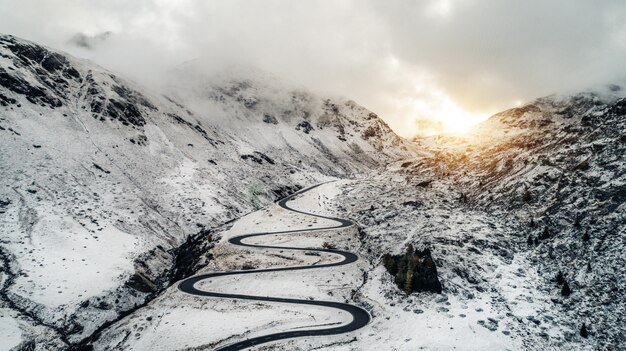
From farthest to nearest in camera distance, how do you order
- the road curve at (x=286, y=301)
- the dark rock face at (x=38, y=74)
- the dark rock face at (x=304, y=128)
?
the dark rock face at (x=304, y=128) → the dark rock face at (x=38, y=74) → the road curve at (x=286, y=301)

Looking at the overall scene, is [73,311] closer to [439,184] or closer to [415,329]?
[415,329]

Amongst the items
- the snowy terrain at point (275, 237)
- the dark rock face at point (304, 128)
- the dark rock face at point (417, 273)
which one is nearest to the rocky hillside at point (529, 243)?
the snowy terrain at point (275, 237)

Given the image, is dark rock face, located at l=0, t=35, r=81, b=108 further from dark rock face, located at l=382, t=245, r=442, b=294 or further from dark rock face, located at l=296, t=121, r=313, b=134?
dark rock face, located at l=296, t=121, r=313, b=134

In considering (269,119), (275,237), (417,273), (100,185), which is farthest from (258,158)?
(417,273)

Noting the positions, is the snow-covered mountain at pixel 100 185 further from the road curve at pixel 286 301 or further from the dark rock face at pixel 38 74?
the road curve at pixel 286 301

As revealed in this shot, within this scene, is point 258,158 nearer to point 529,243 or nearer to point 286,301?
point 286,301

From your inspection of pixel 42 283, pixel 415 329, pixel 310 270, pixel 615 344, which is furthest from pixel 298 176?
pixel 615 344

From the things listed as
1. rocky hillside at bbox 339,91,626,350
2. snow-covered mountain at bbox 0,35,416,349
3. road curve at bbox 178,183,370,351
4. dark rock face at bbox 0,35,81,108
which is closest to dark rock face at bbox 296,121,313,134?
snow-covered mountain at bbox 0,35,416,349
